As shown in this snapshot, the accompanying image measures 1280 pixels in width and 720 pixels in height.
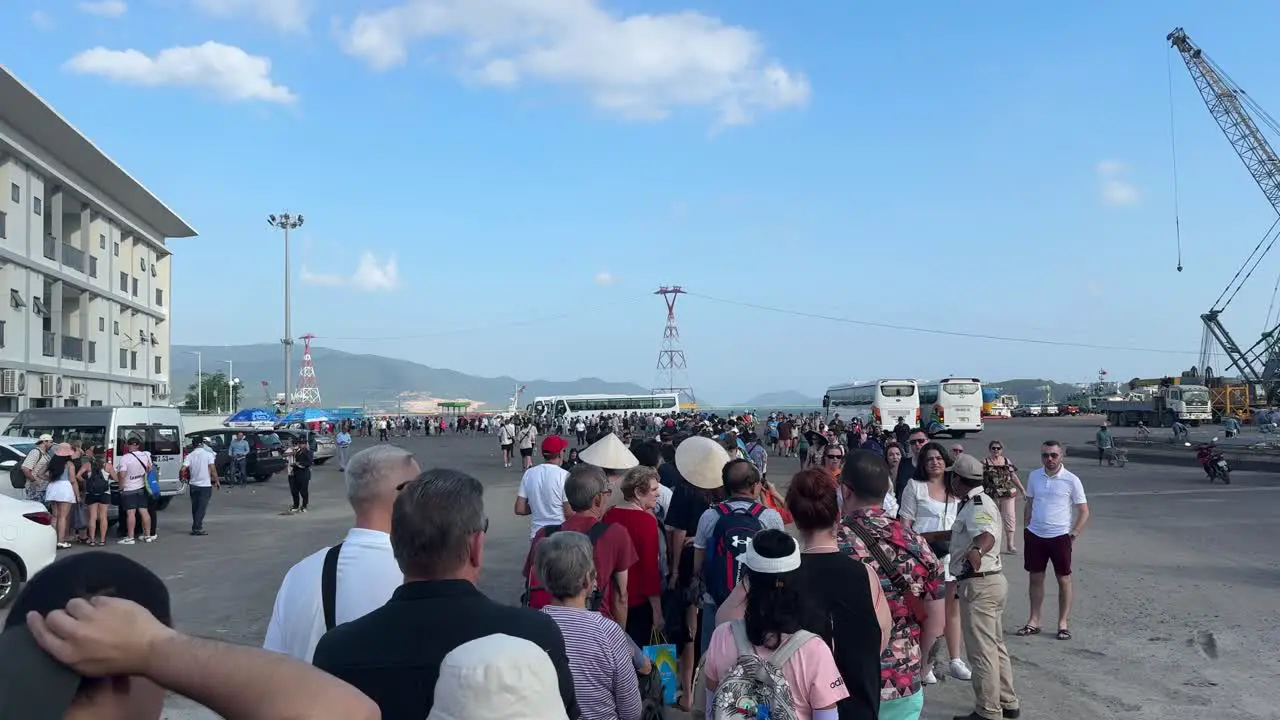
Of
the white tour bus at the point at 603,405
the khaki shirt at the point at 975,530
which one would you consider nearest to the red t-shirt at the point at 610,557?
the khaki shirt at the point at 975,530

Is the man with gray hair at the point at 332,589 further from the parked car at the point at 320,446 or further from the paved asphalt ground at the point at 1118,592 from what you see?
the parked car at the point at 320,446

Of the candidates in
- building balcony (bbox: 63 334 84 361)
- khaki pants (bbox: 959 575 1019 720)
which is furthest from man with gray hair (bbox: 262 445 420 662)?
building balcony (bbox: 63 334 84 361)

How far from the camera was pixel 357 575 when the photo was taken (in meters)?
3.25

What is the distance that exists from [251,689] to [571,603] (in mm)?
2475

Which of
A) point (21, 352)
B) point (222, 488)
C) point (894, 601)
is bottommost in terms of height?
point (222, 488)

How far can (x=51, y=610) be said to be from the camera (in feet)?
4.86

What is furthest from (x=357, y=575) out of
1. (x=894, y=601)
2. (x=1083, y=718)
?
(x=1083, y=718)

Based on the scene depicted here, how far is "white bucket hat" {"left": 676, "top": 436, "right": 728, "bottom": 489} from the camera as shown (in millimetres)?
6531

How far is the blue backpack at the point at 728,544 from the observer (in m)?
5.24

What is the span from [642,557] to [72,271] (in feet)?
118

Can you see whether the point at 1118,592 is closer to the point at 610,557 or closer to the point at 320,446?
the point at 610,557

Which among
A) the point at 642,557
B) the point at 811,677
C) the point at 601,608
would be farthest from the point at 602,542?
the point at 811,677

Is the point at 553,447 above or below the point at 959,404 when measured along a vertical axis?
above

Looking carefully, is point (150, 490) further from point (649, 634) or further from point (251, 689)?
point (251, 689)
